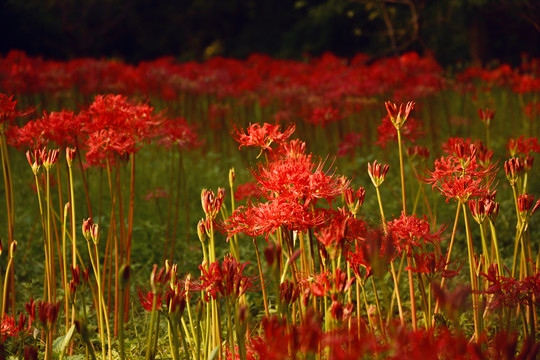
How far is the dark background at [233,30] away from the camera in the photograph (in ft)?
42.4

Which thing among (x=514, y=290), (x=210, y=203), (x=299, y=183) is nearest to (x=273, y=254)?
(x=299, y=183)

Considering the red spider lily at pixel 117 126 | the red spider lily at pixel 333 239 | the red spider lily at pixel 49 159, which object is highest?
the red spider lily at pixel 117 126

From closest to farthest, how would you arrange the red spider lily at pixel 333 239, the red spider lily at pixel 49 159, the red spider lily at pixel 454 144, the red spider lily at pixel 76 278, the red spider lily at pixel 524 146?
the red spider lily at pixel 333 239, the red spider lily at pixel 76 278, the red spider lily at pixel 49 159, the red spider lily at pixel 454 144, the red spider lily at pixel 524 146

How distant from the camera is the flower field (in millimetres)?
1409

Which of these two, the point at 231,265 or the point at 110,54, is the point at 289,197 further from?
the point at 110,54

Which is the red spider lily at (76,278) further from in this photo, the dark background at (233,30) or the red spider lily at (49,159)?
the dark background at (233,30)

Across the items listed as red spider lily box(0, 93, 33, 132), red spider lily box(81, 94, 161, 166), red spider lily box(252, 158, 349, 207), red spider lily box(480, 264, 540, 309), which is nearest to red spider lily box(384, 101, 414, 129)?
red spider lily box(252, 158, 349, 207)

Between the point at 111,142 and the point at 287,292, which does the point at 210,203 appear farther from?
the point at 111,142

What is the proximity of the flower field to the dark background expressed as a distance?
15.9ft

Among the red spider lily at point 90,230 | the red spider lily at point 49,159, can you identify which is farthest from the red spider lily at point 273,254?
the red spider lily at point 49,159

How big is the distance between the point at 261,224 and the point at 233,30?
16.2 metres

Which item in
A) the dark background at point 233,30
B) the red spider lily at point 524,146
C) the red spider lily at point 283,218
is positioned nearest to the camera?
the red spider lily at point 283,218

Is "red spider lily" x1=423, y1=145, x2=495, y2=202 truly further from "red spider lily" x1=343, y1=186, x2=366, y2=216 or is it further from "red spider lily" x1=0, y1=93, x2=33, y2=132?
"red spider lily" x1=0, y1=93, x2=33, y2=132

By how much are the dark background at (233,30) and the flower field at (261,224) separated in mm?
4850
